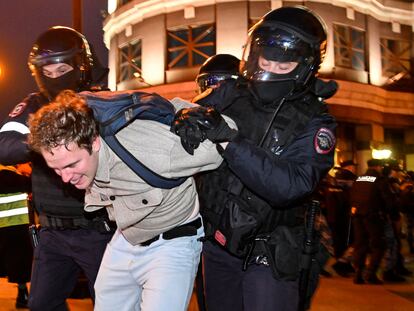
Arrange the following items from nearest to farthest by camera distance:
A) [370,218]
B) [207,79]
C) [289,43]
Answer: [289,43], [207,79], [370,218]

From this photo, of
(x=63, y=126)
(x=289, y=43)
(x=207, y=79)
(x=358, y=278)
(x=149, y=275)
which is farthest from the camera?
(x=358, y=278)

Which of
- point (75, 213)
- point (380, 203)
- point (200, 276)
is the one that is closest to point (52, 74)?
point (75, 213)

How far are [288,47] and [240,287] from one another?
1.24 meters

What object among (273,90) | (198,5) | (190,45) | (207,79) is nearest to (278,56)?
(273,90)

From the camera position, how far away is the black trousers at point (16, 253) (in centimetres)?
533

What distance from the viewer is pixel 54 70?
3205 millimetres

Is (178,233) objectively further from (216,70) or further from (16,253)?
(16,253)

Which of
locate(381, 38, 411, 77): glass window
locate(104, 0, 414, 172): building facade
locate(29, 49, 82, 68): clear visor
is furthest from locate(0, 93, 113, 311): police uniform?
locate(381, 38, 411, 77): glass window

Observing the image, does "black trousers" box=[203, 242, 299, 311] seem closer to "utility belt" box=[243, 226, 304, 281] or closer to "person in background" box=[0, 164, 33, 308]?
"utility belt" box=[243, 226, 304, 281]

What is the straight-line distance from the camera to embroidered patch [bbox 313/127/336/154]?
2.40 meters

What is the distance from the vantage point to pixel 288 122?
2525 millimetres

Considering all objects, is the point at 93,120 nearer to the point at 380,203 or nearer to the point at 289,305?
the point at 289,305

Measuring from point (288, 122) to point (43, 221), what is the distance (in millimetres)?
1624

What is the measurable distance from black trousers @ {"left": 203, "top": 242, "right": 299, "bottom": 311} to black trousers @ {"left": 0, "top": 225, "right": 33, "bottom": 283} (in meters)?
3.17
